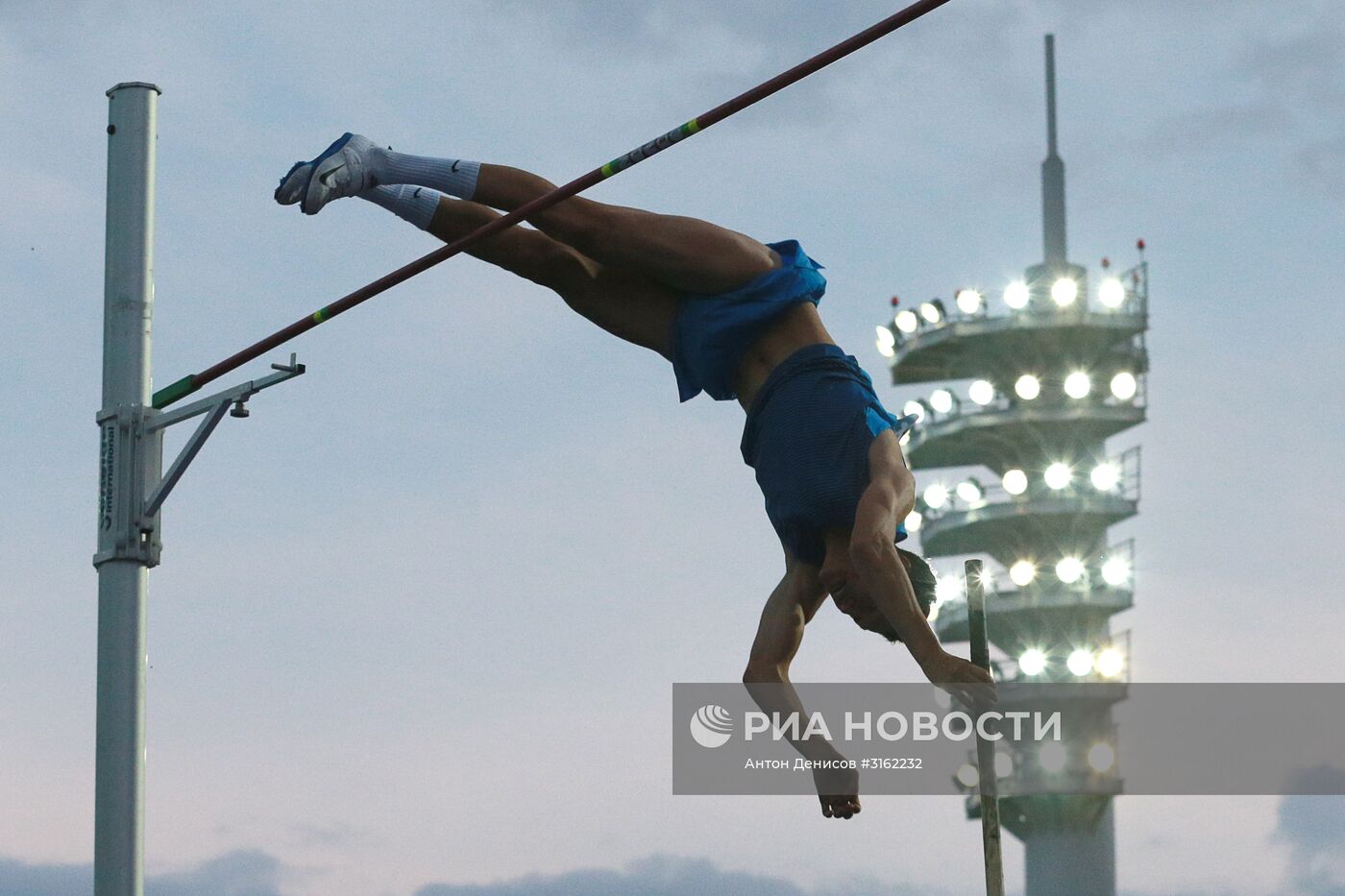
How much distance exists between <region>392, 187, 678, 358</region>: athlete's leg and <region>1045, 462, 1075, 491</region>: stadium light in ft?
169

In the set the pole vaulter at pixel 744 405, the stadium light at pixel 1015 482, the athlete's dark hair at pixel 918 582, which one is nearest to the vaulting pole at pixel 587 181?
the pole vaulter at pixel 744 405

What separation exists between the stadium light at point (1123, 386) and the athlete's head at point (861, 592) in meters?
52.5

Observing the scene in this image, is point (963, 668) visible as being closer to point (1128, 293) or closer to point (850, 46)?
point (850, 46)

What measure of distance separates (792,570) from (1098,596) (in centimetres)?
5218

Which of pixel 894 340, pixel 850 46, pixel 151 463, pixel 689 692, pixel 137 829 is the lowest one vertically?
pixel 137 829

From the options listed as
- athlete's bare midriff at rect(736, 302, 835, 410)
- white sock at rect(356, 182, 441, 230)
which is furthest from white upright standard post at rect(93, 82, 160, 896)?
athlete's bare midriff at rect(736, 302, 835, 410)

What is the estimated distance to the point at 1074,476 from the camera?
62000mm

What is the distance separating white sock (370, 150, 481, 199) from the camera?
10695mm

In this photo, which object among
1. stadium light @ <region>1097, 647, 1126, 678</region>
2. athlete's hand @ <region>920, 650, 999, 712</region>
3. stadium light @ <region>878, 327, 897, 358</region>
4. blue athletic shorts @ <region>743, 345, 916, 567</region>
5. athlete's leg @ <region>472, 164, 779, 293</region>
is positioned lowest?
athlete's hand @ <region>920, 650, 999, 712</region>

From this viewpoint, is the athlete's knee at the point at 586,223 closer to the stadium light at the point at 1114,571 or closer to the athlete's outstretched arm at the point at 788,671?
the athlete's outstretched arm at the point at 788,671

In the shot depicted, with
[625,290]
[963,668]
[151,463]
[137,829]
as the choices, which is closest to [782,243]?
[625,290]

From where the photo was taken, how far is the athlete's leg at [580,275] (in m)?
11.0

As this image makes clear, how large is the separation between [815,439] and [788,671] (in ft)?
4.11

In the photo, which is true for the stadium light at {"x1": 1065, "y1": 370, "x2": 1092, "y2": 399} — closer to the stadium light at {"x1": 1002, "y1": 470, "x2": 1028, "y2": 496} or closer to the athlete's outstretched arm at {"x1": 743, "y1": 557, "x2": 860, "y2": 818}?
the stadium light at {"x1": 1002, "y1": 470, "x2": 1028, "y2": 496}
